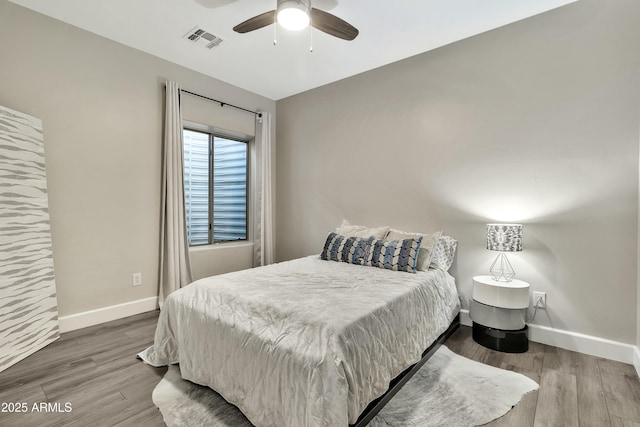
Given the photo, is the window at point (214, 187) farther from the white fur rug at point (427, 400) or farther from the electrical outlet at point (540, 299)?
Result: the electrical outlet at point (540, 299)

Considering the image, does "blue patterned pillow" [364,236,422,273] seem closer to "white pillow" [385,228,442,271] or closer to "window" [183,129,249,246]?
"white pillow" [385,228,442,271]

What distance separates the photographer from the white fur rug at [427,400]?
61.8 inches

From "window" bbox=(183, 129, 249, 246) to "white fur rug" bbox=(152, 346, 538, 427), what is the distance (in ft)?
7.39

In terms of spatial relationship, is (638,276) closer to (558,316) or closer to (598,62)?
(558,316)

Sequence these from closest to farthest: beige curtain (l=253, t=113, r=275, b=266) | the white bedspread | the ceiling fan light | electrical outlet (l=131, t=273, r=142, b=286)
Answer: the white bedspread, the ceiling fan light, electrical outlet (l=131, t=273, r=142, b=286), beige curtain (l=253, t=113, r=275, b=266)

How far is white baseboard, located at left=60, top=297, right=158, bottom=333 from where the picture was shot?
8.68 feet

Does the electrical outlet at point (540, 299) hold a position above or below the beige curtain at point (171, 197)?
below

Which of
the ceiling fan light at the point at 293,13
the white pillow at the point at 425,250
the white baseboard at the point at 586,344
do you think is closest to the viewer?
the ceiling fan light at the point at 293,13

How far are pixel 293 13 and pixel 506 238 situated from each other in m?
2.33

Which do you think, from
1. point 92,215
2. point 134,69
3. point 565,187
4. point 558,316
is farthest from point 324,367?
point 134,69

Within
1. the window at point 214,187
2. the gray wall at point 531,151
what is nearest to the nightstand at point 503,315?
the gray wall at point 531,151

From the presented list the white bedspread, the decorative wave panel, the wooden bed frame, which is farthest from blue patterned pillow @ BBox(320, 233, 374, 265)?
the decorative wave panel

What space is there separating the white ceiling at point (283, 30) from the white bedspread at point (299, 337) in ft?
7.24

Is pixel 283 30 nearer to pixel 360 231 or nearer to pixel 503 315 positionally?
pixel 360 231
